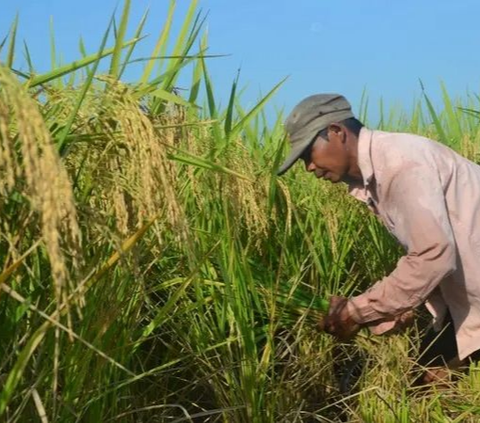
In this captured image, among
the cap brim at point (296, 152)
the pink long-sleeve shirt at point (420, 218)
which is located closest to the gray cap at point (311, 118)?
the cap brim at point (296, 152)

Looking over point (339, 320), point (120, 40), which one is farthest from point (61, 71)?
point (339, 320)

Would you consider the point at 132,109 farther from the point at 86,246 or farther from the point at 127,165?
the point at 86,246

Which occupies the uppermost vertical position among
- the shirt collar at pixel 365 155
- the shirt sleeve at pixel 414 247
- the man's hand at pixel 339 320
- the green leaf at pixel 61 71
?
the green leaf at pixel 61 71

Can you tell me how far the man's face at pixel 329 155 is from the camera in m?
2.85

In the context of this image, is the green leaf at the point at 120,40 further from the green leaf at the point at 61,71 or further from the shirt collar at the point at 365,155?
the shirt collar at the point at 365,155

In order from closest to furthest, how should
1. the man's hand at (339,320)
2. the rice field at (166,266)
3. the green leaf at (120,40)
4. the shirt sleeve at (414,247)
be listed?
the rice field at (166,266) → the green leaf at (120,40) → the shirt sleeve at (414,247) → the man's hand at (339,320)

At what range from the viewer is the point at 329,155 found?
2863mm

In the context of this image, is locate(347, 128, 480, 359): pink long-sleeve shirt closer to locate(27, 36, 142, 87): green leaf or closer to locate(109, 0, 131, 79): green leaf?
locate(109, 0, 131, 79): green leaf

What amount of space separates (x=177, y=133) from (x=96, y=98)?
0.45m

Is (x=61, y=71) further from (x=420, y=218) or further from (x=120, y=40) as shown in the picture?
(x=420, y=218)

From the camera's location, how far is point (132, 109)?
1483 millimetres

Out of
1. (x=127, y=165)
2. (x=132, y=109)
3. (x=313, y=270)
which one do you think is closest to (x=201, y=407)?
(x=313, y=270)

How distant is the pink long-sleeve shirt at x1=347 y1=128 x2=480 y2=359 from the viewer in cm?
278

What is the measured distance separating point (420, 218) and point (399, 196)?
125mm
